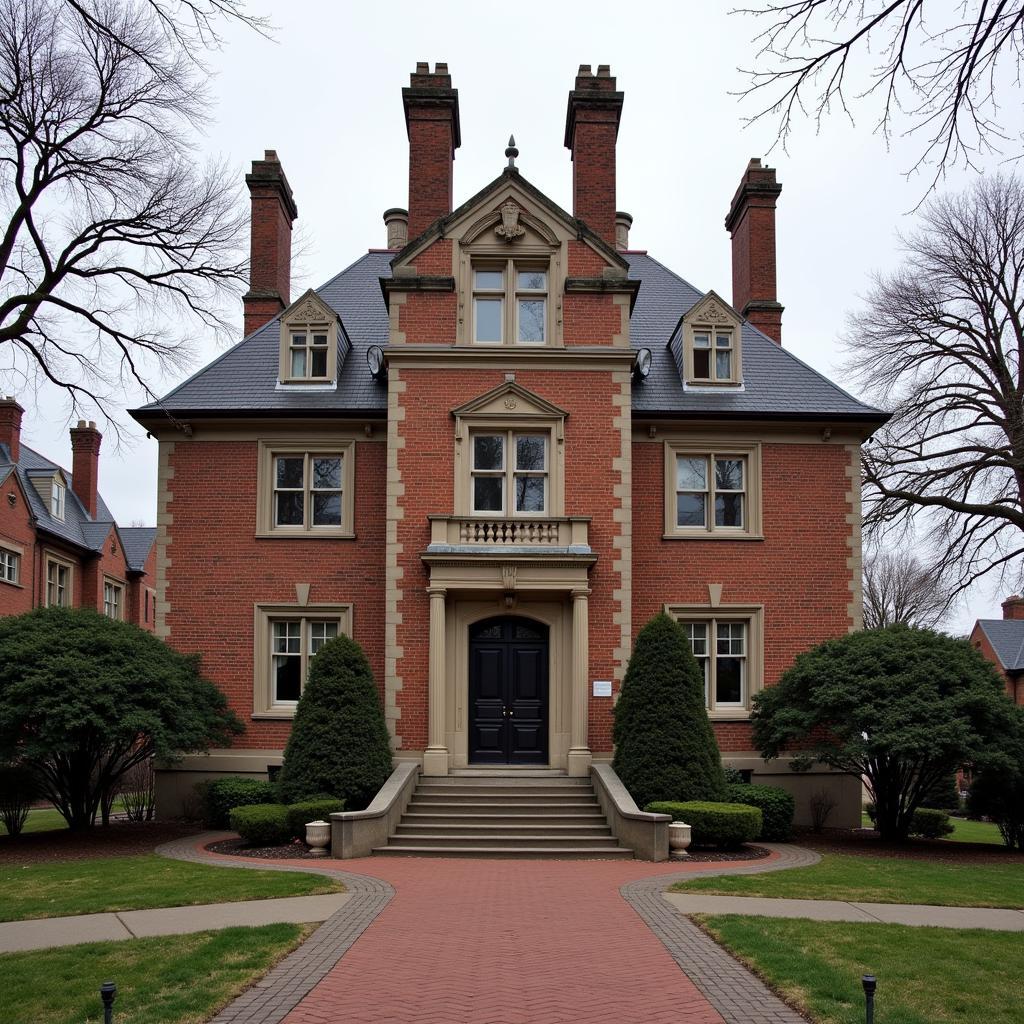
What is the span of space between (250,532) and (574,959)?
1461 centimetres

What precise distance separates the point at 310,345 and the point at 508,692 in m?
8.50

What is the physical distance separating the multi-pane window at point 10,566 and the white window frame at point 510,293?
925 inches

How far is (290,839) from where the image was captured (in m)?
17.9

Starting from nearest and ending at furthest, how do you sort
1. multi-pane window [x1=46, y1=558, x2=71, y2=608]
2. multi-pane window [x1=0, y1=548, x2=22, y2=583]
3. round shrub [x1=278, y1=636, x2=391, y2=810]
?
round shrub [x1=278, y1=636, x2=391, y2=810] → multi-pane window [x1=0, y1=548, x2=22, y2=583] → multi-pane window [x1=46, y1=558, x2=71, y2=608]

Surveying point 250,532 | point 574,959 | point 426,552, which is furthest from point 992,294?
point 574,959

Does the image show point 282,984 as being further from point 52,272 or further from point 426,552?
point 52,272

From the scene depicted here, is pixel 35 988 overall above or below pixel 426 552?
below

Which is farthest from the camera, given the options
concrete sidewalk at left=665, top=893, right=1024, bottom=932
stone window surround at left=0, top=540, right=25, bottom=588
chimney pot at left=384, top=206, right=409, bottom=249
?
stone window surround at left=0, top=540, right=25, bottom=588

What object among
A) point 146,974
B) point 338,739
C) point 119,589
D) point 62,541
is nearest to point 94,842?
point 338,739

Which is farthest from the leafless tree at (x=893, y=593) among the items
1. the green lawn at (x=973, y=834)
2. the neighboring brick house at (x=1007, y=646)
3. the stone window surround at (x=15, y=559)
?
the stone window surround at (x=15, y=559)

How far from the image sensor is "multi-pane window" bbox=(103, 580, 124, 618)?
48156 millimetres

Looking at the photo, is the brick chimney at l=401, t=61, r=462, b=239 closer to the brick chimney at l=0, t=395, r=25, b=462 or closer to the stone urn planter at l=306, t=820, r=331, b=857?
the stone urn planter at l=306, t=820, r=331, b=857

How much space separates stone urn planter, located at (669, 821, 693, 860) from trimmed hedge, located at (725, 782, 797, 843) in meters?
2.76

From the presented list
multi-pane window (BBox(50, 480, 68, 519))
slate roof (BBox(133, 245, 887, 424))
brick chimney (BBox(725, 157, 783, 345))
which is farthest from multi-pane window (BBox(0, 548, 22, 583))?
brick chimney (BBox(725, 157, 783, 345))
